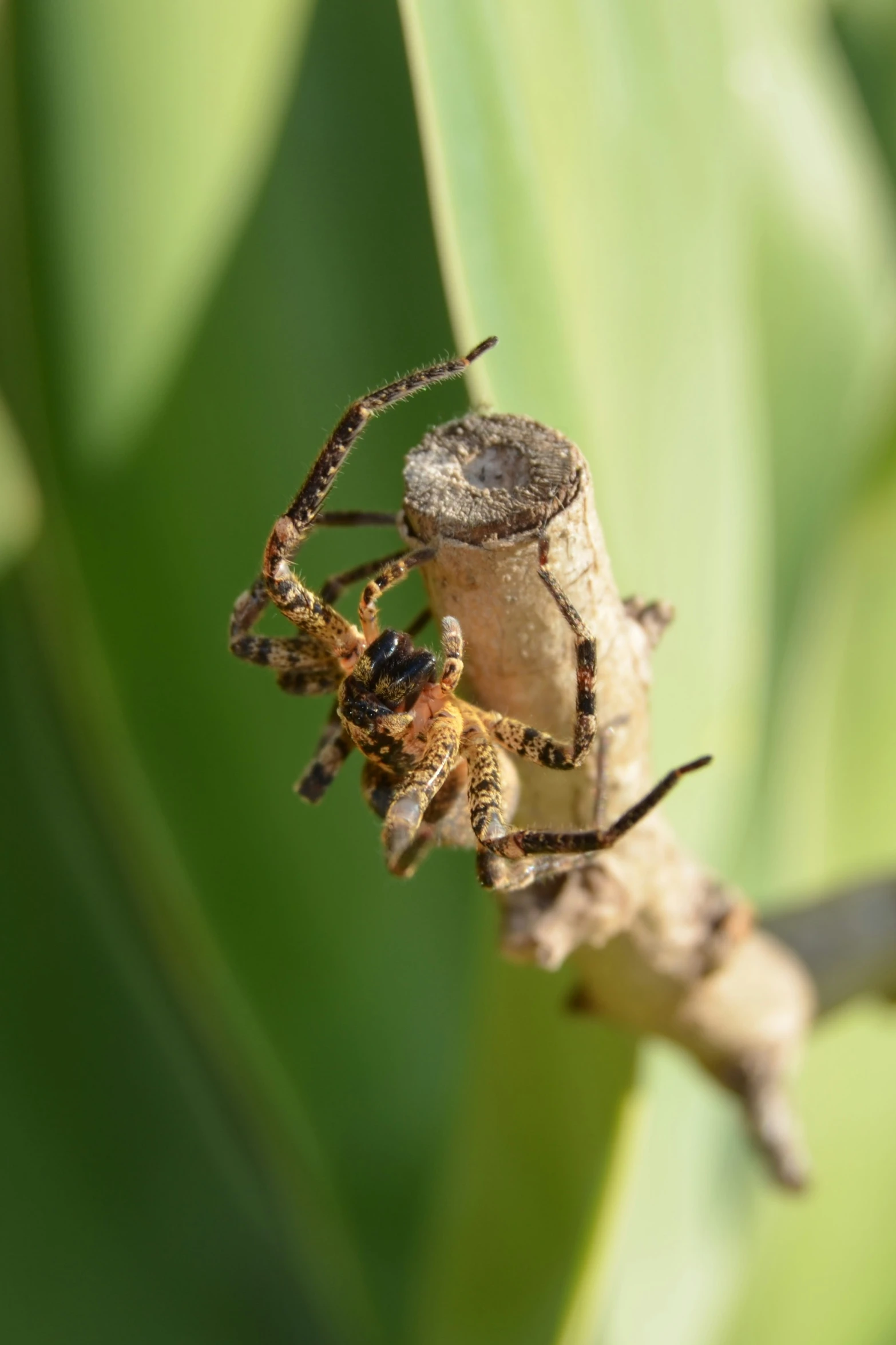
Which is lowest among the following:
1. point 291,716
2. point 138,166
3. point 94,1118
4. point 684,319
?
point 94,1118

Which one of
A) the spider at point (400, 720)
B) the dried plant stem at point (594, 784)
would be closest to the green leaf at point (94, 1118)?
the spider at point (400, 720)

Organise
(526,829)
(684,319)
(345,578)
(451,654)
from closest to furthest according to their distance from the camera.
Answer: (451,654) → (526,829) → (345,578) → (684,319)

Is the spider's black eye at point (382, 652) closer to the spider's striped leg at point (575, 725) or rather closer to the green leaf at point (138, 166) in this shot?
the spider's striped leg at point (575, 725)

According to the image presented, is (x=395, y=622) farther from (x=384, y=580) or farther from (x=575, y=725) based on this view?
(x=575, y=725)

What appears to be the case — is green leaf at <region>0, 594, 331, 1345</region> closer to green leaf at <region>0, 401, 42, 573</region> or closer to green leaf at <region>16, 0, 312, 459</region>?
green leaf at <region>0, 401, 42, 573</region>

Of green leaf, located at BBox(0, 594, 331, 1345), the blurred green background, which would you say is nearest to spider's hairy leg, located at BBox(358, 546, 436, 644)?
the blurred green background

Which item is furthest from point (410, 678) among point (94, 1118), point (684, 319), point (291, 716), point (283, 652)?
point (94, 1118)
